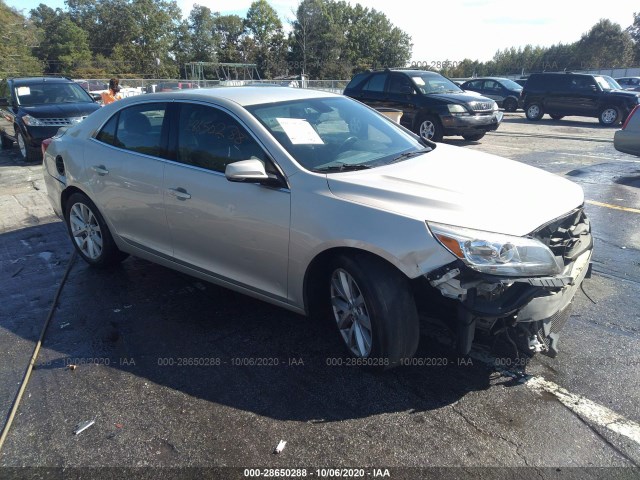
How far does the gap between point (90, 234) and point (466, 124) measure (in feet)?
31.7

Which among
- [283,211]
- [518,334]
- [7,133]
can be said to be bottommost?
[7,133]

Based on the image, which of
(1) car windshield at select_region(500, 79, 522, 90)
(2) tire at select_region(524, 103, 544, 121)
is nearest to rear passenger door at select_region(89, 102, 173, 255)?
(2) tire at select_region(524, 103, 544, 121)

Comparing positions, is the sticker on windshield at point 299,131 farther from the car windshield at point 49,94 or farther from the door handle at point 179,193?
the car windshield at point 49,94

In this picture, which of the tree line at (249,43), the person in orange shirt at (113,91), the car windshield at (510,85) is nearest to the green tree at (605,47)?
the tree line at (249,43)

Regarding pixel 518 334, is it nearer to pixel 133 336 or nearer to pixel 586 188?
pixel 133 336

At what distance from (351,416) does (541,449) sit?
976mm

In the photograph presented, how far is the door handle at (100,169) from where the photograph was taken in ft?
14.8

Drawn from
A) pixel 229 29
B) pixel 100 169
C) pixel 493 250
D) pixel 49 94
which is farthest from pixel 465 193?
pixel 229 29

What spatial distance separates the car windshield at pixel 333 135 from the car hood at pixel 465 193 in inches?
8.0

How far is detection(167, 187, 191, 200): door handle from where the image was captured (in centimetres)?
382

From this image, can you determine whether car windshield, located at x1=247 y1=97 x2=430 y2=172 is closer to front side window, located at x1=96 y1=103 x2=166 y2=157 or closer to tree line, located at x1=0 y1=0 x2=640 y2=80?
front side window, located at x1=96 y1=103 x2=166 y2=157

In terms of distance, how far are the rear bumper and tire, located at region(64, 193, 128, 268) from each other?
9144 mm

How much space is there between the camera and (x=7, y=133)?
42.9ft

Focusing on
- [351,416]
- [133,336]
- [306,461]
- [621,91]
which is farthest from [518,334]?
[621,91]
